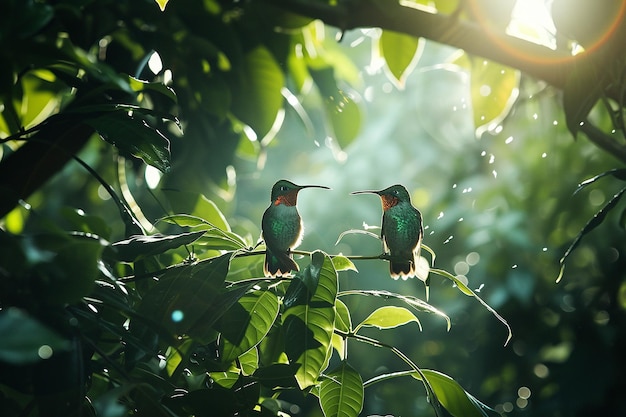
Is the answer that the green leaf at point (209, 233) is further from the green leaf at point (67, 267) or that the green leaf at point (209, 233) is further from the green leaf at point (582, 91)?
the green leaf at point (582, 91)

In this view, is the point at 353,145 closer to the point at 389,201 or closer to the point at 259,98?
the point at 259,98

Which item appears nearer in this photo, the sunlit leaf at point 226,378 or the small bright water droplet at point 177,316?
the small bright water droplet at point 177,316

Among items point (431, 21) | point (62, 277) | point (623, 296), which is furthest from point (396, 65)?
point (623, 296)

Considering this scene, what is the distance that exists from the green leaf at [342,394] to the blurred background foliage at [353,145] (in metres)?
0.23

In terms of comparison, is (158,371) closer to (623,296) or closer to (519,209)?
(623,296)

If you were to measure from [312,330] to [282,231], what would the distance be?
12 centimetres

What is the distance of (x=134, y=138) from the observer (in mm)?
791

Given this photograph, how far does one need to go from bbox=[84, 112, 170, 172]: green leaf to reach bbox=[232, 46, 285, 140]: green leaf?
651mm

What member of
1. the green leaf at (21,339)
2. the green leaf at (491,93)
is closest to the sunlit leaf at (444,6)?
the green leaf at (491,93)

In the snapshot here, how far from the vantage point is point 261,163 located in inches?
66.4

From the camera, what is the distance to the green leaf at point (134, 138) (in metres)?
0.79

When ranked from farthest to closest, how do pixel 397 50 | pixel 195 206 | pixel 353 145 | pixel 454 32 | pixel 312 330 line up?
pixel 353 145 → pixel 397 50 → pixel 454 32 → pixel 195 206 → pixel 312 330

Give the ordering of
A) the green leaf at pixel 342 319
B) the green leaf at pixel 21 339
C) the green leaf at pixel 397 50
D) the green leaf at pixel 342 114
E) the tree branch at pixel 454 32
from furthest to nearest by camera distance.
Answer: the green leaf at pixel 342 114
the green leaf at pixel 397 50
the tree branch at pixel 454 32
the green leaf at pixel 342 319
the green leaf at pixel 21 339

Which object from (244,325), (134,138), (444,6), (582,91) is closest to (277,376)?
(244,325)
